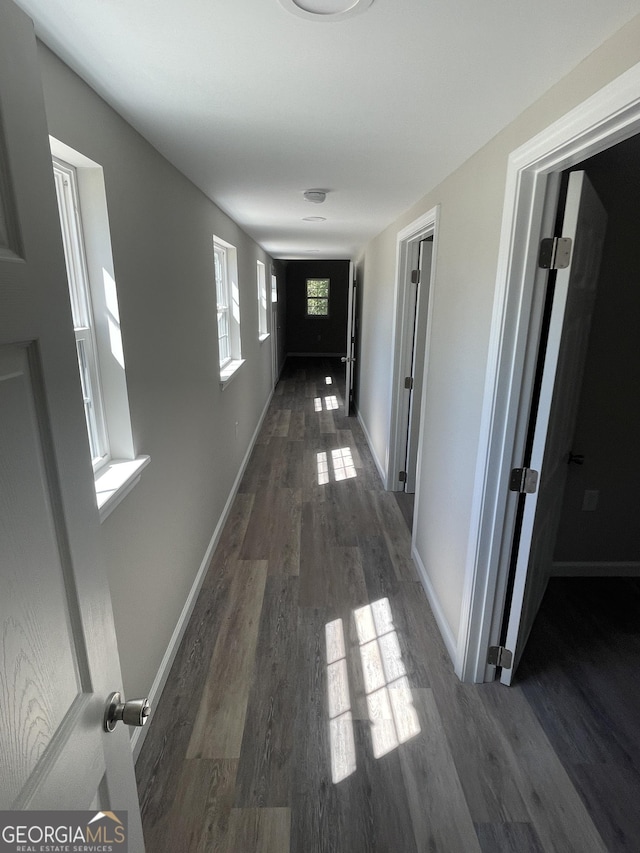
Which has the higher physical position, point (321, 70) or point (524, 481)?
point (321, 70)

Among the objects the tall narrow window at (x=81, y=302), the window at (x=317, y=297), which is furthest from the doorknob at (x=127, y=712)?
the window at (x=317, y=297)

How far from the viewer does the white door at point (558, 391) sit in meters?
1.56

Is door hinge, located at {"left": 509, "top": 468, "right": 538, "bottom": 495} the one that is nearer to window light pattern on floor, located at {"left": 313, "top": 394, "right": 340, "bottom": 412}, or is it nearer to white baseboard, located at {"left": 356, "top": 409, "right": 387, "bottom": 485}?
white baseboard, located at {"left": 356, "top": 409, "right": 387, "bottom": 485}

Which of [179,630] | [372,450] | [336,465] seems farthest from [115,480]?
[372,450]

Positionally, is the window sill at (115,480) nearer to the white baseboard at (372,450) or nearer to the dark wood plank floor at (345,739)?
the dark wood plank floor at (345,739)

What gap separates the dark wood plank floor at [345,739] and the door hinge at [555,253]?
5.69 ft

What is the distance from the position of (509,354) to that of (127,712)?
59.8 inches

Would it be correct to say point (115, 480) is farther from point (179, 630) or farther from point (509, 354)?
point (509, 354)

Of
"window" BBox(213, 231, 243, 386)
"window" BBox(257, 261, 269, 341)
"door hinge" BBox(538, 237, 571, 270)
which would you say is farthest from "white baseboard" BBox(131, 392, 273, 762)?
"window" BBox(257, 261, 269, 341)

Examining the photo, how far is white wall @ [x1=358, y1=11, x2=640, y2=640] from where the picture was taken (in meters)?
1.26

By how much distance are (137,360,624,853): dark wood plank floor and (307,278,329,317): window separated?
9.38m

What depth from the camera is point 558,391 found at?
1.71 m

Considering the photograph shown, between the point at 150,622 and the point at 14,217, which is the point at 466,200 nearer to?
the point at 14,217

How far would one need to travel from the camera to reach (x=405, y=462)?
157 inches
